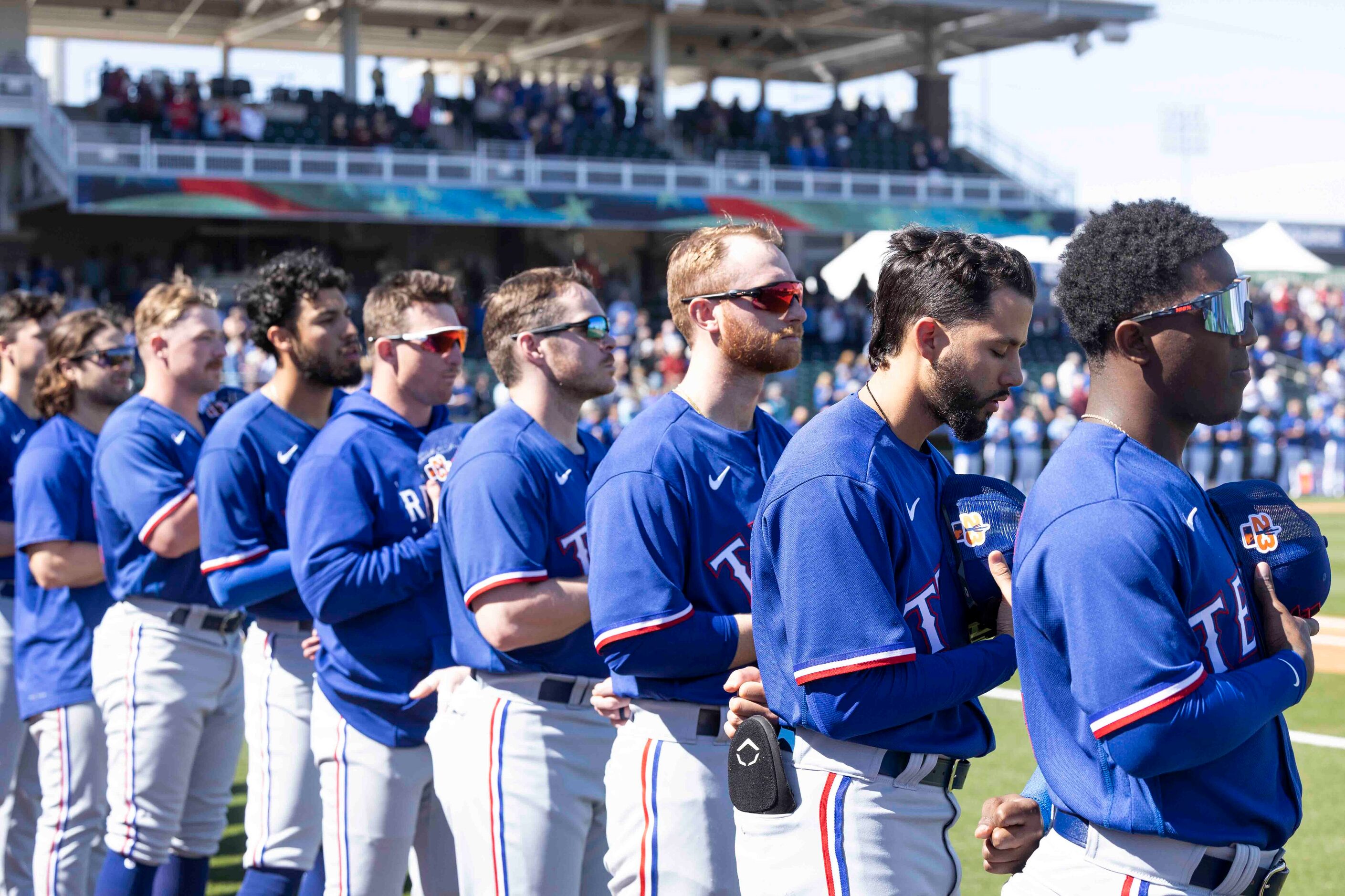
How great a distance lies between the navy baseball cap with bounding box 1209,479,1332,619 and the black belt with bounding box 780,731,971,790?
0.66 meters

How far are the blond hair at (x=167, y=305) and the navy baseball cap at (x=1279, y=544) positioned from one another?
157 inches

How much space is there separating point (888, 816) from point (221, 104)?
28.0m

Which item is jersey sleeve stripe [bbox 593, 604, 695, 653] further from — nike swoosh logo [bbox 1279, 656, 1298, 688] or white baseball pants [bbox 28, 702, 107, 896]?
white baseball pants [bbox 28, 702, 107, 896]

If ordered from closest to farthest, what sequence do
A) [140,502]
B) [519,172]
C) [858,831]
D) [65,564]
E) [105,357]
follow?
1. [858,831]
2. [140,502]
3. [65,564]
4. [105,357]
5. [519,172]

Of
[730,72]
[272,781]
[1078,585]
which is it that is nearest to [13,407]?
[272,781]

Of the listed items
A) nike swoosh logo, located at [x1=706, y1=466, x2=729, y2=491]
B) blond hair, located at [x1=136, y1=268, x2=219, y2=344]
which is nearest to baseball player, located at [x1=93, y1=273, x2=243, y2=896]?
blond hair, located at [x1=136, y1=268, x2=219, y2=344]

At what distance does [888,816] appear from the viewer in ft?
8.62

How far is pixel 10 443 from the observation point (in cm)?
592

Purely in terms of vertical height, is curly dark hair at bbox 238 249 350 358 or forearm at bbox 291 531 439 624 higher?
curly dark hair at bbox 238 249 350 358

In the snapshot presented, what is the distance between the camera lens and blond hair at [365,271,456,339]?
14.7 ft

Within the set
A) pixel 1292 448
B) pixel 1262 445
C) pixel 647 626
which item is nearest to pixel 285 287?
pixel 647 626

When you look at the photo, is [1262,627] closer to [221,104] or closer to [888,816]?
[888,816]

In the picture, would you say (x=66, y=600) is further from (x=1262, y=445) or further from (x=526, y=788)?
(x=1262, y=445)

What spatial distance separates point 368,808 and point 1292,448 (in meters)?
26.0
